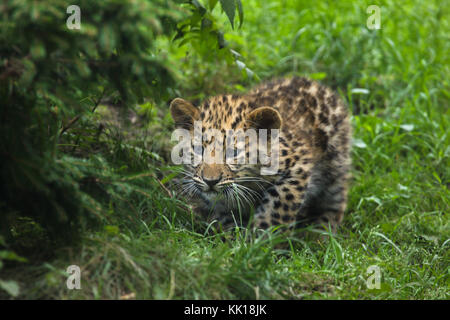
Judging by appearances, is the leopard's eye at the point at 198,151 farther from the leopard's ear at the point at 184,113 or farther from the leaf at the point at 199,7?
the leaf at the point at 199,7

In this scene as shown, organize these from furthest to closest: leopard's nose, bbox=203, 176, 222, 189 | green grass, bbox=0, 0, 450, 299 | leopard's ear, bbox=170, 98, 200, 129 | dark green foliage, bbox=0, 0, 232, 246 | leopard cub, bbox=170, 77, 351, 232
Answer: leopard's ear, bbox=170, 98, 200, 129, leopard cub, bbox=170, 77, 351, 232, leopard's nose, bbox=203, 176, 222, 189, green grass, bbox=0, 0, 450, 299, dark green foliage, bbox=0, 0, 232, 246

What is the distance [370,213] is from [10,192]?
12.8 ft

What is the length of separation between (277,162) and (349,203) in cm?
159

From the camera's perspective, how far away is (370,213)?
5910mm

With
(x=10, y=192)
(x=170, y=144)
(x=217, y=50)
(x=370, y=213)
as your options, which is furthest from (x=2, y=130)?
(x=370, y=213)

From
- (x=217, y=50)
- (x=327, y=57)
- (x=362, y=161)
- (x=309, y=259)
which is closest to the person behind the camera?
(x=309, y=259)

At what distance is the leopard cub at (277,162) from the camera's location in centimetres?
489

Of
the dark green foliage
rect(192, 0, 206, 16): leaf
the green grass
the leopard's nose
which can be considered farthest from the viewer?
the leopard's nose

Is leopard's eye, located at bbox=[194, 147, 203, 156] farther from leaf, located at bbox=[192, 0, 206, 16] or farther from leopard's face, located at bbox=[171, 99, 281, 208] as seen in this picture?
leaf, located at bbox=[192, 0, 206, 16]

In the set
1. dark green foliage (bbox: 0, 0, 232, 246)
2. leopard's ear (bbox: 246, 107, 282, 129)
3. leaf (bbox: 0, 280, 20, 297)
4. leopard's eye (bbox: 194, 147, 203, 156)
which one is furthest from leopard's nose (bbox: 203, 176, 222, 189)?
leaf (bbox: 0, 280, 20, 297)

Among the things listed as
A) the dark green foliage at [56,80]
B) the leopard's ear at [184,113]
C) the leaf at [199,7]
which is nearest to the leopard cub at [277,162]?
the leopard's ear at [184,113]

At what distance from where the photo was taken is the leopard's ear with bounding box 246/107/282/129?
4824 millimetres

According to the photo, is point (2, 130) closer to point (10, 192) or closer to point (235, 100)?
point (10, 192)
